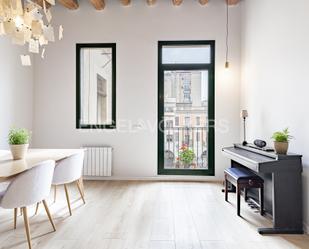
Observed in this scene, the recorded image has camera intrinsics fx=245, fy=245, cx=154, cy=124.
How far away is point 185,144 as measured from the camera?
496cm

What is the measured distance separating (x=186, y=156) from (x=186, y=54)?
2031 millimetres

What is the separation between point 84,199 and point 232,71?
349 cm

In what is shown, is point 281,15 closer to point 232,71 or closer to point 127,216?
point 232,71

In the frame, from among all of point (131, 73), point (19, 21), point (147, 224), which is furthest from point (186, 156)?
point (19, 21)

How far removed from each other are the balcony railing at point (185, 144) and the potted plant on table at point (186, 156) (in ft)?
0.07

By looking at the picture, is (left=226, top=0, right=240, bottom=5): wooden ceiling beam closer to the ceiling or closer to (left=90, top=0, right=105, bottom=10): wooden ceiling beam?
the ceiling

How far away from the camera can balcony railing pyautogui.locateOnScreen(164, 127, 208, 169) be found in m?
4.88

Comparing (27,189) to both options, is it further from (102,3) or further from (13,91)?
(102,3)

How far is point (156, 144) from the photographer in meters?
4.79

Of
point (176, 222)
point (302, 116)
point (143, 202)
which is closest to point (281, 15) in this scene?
point (302, 116)

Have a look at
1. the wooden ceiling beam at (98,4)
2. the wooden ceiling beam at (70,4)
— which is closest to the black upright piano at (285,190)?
the wooden ceiling beam at (98,4)

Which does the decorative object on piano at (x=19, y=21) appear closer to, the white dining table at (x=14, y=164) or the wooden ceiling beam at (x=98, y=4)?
the white dining table at (x=14, y=164)

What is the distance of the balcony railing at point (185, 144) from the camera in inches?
192

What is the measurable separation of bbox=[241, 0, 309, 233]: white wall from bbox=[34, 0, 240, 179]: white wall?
47 cm
